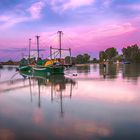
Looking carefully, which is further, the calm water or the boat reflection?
the boat reflection

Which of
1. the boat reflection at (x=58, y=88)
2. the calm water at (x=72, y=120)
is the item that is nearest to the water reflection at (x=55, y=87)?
the boat reflection at (x=58, y=88)

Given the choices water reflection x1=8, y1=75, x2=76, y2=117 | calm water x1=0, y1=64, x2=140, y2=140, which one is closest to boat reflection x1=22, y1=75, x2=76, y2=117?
water reflection x1=8, y1=75, x2=76, y2=117

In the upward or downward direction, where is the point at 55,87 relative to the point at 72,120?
downward

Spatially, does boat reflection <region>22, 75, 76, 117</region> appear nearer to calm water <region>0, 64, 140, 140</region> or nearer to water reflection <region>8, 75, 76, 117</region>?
water reflection <region>8, 75, 76, 117</region>

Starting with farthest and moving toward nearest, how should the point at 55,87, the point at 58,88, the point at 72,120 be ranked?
the point at 55,87 → the point at 58,88 → the point at 72,120

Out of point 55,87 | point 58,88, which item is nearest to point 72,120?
point 58,88

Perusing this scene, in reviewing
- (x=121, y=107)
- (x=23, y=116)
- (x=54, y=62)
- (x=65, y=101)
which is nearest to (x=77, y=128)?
(x=23, y=116)

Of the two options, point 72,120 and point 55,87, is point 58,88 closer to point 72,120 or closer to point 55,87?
point 55,87

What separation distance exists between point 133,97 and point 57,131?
12.8 meters

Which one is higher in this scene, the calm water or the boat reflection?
the calm water

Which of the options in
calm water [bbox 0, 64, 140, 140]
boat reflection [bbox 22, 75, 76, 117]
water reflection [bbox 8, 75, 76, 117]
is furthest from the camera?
water reflection [bbox 8, 75, 76, 117]

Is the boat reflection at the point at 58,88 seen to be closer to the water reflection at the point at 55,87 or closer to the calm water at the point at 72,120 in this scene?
the water reflection at the point at 55,87

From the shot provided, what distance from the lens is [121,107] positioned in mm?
21688

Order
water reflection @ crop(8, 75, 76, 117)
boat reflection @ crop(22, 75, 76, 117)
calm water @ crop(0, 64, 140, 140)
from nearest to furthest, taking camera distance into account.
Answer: calm water @ crop(0, 64, 140, 140) → boat reflection @ crop(22, 75, 76, 117) → water reflection @ crop(8, 75, 76, 117)
